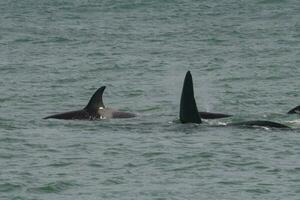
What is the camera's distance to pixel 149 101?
3144 centimetres

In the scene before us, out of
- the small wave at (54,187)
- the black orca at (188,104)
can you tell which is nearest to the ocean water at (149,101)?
the small wave at (54,187)

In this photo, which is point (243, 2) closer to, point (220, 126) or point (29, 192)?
point (220, 126)

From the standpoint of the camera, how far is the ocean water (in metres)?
20.0

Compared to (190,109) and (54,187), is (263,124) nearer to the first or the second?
(190,109)

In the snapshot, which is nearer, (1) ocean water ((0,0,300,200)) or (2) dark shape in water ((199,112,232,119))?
(1) ocean water ((0,0,300,200))

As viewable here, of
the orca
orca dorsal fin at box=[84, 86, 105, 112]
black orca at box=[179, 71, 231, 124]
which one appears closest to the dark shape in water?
black orca at box=[179, 71, 231, 124]

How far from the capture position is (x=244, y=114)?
28453mm

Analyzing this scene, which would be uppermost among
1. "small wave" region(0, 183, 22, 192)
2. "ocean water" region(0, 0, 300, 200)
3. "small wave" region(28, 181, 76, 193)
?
"small wave" region(0, 183, 22, 192)

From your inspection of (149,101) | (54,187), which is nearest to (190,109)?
(149,101)

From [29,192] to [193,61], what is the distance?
2301 cm

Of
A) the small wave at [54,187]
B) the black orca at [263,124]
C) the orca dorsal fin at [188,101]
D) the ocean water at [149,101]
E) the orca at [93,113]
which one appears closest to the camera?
the small wave at [54,187]

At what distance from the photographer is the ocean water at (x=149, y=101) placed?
2003cm

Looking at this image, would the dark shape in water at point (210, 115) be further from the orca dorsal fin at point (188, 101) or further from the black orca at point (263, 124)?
the black orca at point (263, 124)

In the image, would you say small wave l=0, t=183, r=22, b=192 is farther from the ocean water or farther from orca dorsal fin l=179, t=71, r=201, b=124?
orca dorsal fin l=179, t=71, r=201, b=124
